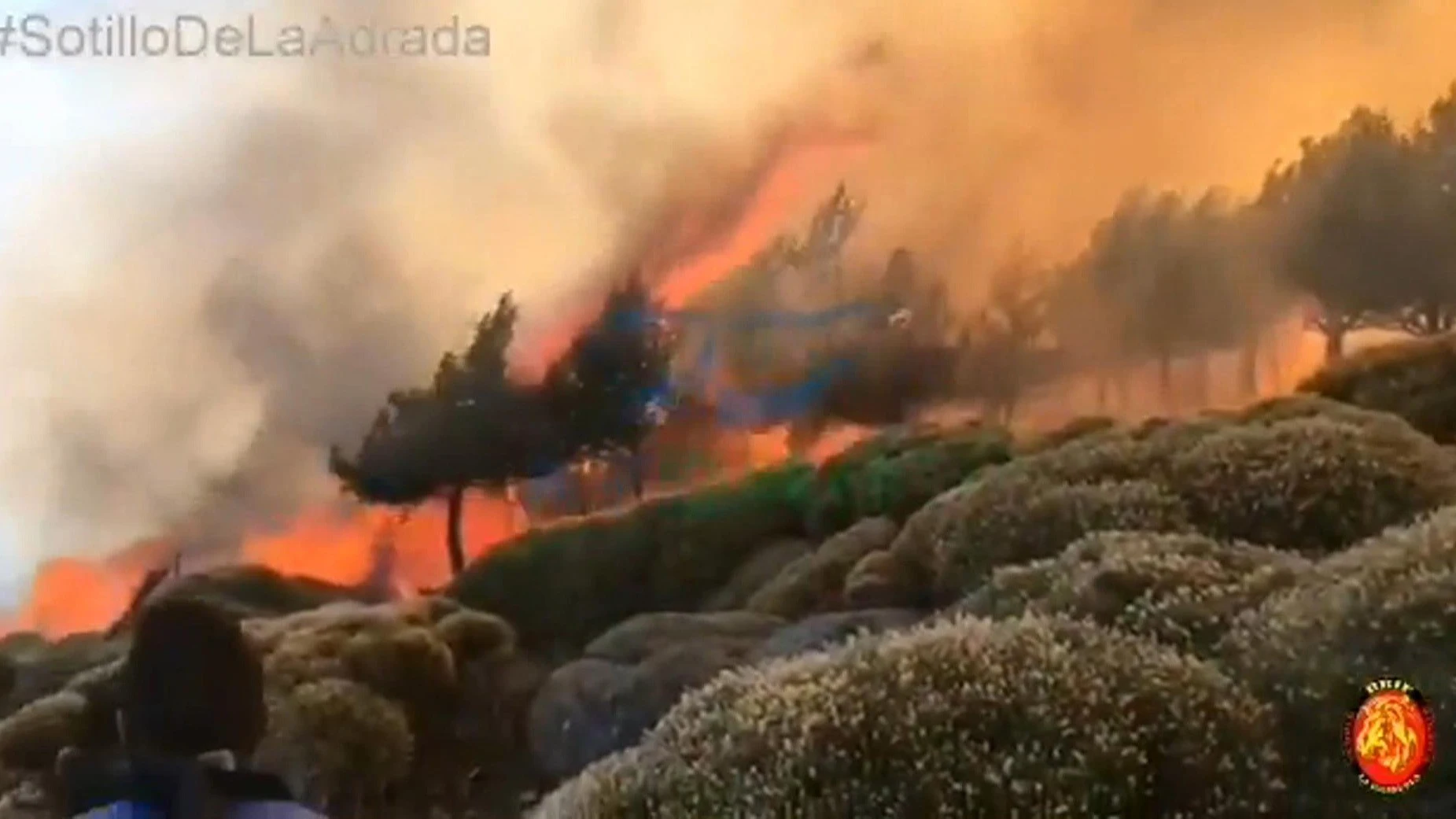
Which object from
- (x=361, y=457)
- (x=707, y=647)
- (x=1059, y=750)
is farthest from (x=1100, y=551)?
(x=361, y=457)

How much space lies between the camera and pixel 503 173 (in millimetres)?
2023

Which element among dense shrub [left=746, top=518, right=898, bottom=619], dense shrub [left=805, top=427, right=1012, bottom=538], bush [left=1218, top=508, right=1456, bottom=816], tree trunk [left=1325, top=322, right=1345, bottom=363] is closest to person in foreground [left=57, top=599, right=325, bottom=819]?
dense shrub [left=746, top=518, right=898, bottom=619]

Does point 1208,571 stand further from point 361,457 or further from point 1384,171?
point 361,457

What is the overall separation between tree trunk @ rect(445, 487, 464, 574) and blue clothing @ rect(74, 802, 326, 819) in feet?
1.07

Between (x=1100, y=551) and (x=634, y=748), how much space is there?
592 mm

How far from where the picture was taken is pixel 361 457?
2.00 metres

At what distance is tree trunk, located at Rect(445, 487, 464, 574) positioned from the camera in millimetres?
1983

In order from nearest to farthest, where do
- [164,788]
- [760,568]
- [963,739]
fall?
[963,739] < [164,788] < [760,568]

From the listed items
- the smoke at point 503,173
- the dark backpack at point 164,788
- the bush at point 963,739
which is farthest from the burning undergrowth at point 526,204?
the bush at point 963,739

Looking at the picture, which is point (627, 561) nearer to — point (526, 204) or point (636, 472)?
point (636, 472)

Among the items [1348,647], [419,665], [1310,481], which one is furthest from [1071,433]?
[419,665]

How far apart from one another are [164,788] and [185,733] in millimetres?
65

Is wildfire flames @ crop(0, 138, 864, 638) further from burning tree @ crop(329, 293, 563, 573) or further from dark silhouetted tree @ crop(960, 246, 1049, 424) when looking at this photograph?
dark silhouetted tree @ crop(960, 246, 1049, 424)

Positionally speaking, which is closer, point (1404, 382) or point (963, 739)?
point (963, 739)
